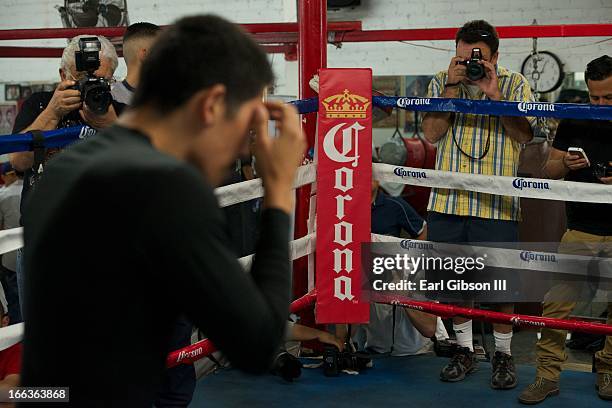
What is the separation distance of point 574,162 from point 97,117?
183cm

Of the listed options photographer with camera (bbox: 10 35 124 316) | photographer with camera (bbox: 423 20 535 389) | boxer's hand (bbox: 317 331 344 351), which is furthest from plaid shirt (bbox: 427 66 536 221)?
photographer with camera (bbox: 10 35 124 316)

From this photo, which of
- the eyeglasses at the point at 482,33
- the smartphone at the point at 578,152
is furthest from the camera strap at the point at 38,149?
the smartphone at the point at 578,152

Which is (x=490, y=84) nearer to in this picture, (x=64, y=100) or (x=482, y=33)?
(x=482, y=33)

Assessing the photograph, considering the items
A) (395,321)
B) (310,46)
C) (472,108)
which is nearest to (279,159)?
(472,108)

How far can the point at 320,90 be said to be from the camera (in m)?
3.50

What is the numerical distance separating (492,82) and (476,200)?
494 millimetres

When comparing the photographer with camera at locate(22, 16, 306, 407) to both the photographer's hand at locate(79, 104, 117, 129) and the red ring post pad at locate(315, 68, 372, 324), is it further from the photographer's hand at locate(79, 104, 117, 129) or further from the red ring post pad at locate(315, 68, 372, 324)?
the red ring post pad at locate(315, 68, 372, 324)

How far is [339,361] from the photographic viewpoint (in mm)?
3682

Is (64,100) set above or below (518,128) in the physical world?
above

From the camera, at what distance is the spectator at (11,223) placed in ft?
13.2

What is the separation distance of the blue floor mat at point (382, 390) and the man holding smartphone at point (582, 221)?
9 cm

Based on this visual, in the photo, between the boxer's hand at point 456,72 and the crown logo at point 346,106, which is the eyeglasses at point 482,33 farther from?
the crown logo at point 346,106

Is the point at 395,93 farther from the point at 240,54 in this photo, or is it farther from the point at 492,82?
the point at 240,54

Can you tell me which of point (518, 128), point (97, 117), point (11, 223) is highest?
point (97, 117)
